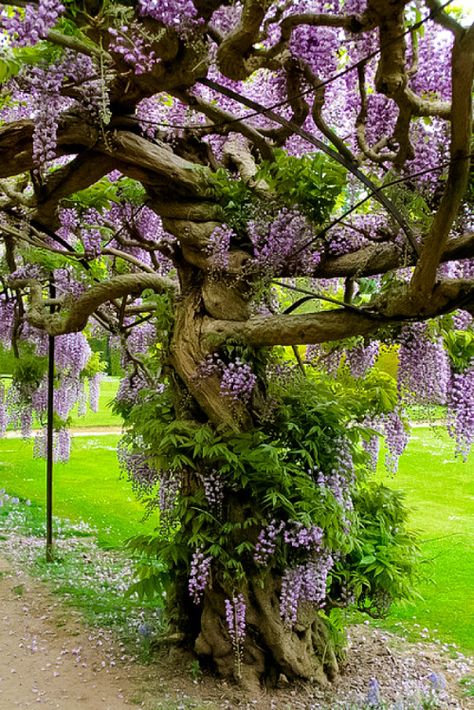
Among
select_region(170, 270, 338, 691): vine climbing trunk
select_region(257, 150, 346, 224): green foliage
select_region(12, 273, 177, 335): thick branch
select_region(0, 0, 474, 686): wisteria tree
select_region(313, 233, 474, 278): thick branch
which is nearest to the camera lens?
select_region(0, 0, 474, 686): wisteria tree

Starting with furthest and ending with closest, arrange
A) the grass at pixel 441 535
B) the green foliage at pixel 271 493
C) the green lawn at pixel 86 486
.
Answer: the green lawn at pixel 86 486, the grass at pixel 441 535, the green foliage at pixel 271 493

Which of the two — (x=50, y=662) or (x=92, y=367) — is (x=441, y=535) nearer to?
(x=92, y=367)

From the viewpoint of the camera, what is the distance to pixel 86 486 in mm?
8656

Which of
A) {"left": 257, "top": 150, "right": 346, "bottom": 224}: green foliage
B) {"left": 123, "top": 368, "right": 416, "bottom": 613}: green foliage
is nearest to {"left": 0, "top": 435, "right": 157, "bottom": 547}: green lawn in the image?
{"left": 123, "top": 368, "right": 416, "bottom": 613}: green foliage

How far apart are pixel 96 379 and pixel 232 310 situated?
4.81m

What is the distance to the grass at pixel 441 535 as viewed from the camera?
4387 mm

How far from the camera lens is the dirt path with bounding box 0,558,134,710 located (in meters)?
3.09

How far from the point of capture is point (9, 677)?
333 centimetres

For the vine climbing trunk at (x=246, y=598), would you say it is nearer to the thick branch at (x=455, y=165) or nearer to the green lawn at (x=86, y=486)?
the thick branch at (x=455, y=165)

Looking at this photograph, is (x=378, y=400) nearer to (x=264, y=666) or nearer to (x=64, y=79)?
(x=264, y=666)

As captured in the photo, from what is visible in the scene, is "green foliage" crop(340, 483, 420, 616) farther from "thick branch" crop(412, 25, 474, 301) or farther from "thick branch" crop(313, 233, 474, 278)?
"thick branch" crop(412, 25, 474, 301)

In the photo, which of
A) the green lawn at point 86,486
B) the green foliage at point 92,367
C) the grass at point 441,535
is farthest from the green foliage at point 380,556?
the green foliage at point 92,367

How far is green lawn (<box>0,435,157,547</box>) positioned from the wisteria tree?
2.79 m

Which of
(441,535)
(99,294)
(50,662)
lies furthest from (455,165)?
(441,535)
